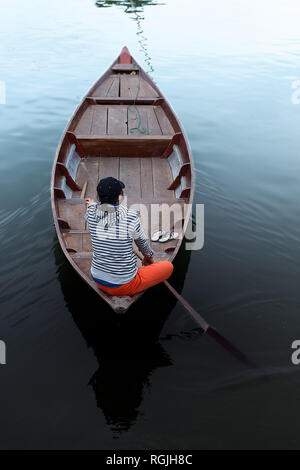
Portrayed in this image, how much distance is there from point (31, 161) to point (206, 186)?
477 centimetres

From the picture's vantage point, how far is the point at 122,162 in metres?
6.73

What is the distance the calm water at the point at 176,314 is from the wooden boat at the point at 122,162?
2.75ft

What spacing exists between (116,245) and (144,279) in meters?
0.65

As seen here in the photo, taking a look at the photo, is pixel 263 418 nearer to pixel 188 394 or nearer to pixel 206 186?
pixel 188 394

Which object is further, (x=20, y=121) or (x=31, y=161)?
(x=20, y=121)

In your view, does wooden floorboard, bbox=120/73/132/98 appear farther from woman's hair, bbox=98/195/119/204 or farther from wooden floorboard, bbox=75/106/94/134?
woman's hair, bbox=98/195/119/204

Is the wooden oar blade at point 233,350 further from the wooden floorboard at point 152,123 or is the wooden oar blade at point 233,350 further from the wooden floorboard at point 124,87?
the wooden floorboard at point 124,87

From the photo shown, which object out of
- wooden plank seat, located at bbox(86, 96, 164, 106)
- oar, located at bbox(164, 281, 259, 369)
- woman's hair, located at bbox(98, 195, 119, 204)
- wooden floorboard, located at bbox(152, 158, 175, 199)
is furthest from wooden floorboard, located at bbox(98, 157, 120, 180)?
oar, located at bbox(164, 281, 259, 369)

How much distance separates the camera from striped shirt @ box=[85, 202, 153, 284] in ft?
10.8

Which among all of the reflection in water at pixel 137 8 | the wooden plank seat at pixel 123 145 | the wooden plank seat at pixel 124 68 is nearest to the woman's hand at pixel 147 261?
the wooden plank seat at pixel 123 145

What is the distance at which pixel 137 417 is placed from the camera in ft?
11.6

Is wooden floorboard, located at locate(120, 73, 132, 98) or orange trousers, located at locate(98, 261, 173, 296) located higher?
wooden floorboard, located at locate(120, 73, 132, 98)

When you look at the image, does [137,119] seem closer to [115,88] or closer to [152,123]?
[152,123]
